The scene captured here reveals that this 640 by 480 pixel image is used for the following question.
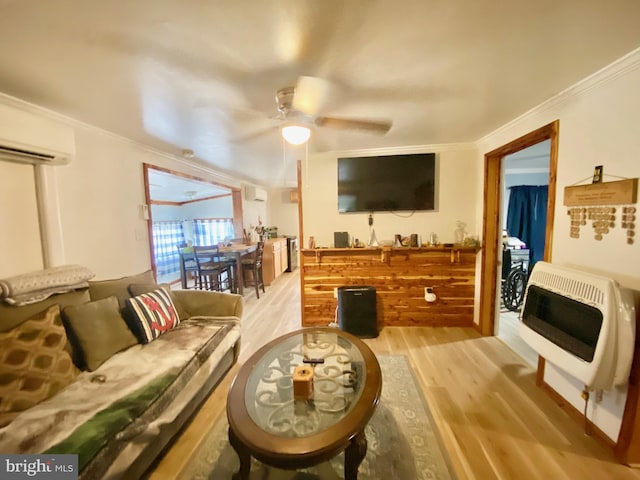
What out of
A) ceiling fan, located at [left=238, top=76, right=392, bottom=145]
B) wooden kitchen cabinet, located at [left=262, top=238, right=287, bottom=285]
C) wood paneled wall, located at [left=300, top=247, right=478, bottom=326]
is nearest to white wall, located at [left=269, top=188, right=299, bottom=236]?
wooden kitchen cabinet, located at [left=262, top=238, right=287, bottom=285]

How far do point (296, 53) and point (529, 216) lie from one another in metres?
4.69

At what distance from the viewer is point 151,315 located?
2.00 metres

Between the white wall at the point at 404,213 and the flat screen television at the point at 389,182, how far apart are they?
0.33 feet

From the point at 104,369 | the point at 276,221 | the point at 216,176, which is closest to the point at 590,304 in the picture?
the point at 104,369

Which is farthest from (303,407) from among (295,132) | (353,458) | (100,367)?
(295,132)

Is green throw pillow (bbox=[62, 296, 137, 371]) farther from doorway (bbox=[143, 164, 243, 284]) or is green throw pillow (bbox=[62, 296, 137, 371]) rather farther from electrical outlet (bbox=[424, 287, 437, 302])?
doorway (bbox=[143, 164, 243, 284])

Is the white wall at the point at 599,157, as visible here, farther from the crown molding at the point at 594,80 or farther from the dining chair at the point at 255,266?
the dining chair at the point at 255,266

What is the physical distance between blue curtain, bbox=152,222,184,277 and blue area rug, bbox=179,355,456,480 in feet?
17.9

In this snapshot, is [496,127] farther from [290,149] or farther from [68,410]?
[68,410]

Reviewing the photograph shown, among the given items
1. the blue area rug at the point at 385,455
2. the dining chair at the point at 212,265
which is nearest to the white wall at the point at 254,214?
the dining chair at the point at 212,265

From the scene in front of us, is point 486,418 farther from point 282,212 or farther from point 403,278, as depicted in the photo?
point 282,212

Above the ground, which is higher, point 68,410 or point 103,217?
point 103,217

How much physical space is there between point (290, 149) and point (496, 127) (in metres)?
2.17

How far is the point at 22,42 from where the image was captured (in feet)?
3.84
